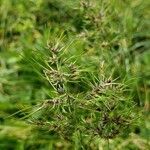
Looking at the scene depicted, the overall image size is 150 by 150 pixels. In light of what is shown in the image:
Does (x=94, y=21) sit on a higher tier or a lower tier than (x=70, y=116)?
higher

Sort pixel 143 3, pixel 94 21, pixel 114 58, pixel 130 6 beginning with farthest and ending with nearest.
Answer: pixel 143 3 → pixel 130 6 → pixel 114 58 → pixel 94 21

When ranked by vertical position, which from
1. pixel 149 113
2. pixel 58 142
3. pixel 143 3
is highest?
pixel 143 3

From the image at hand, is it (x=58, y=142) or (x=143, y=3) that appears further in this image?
(x=143, y=3)

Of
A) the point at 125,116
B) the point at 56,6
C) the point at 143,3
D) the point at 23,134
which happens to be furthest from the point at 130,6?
the point at 125,116

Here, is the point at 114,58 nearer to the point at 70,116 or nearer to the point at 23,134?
the point at 23,134

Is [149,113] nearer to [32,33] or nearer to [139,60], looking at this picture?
[139,60]

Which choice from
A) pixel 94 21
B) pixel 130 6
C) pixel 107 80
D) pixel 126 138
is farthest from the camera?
pixel 130 6
